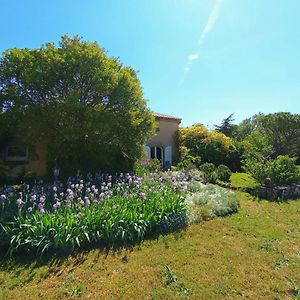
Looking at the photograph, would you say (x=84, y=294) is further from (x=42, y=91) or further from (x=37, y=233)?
(x=42, y=91)

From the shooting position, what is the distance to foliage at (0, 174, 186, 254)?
229 inches

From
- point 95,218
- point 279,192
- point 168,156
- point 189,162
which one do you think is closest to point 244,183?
point 279,192

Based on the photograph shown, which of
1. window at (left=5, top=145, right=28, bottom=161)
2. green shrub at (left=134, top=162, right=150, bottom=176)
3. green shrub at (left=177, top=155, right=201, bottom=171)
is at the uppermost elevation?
window at (left=5, top=145, right=28, bottom=161)

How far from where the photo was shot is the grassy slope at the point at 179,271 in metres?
4.45

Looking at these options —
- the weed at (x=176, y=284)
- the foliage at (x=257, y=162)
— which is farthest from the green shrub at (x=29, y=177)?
the foliage at (x=257, y=162)

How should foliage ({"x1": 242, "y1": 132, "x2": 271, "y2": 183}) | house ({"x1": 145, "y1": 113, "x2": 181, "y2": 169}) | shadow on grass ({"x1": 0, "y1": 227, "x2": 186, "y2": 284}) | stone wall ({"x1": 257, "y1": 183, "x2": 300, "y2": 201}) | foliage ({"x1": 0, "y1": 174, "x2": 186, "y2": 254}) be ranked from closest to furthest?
shadow on grass ({"x1": 0, "y1": 227, "x2": 186, "y2": 284})
foliage ({"x1": 0, "y1": 174, "x2": 186, "y2": 254})
stone wall ({"x1": 257, "y1": 183, "x2": 300, "y2": 201})
foliage ({"x1": 242, "y1": 132, "x2": 271, "y2": 183})
house ({"x1": 145, "y1": 113, "x2": 181, "y2": 169})

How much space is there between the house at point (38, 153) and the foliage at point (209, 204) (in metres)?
5.98

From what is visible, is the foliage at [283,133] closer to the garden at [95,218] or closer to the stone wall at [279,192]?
the stone wall at [279,192]

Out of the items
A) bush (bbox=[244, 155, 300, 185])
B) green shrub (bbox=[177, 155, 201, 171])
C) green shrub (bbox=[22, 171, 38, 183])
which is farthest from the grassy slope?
green shrub (bbox=[177, 155, 201, 171])

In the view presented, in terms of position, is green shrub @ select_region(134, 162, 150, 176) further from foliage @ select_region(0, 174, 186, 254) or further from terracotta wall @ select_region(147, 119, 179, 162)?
terracotta wall @ select_region(147, 119, 179, 162)

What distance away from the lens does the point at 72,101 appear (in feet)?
35.5

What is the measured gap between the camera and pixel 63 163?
13234 mm

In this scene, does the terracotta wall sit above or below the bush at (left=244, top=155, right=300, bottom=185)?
above

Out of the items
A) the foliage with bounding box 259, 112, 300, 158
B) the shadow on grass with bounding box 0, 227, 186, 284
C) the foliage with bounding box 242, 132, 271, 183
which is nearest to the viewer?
the shadow on grass with bounding box 0, 227, 186, 284
